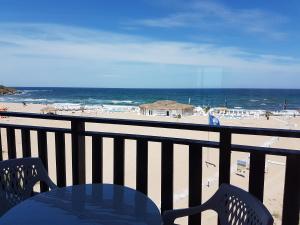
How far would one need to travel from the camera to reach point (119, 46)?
21766mm

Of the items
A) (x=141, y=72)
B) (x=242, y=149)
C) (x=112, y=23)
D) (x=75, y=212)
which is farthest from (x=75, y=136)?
(x=141, y=72)

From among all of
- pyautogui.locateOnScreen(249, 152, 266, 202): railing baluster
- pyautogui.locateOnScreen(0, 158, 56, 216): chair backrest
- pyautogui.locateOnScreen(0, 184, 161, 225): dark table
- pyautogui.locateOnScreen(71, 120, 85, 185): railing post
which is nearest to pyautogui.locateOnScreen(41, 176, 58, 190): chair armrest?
pyautogui.locateOnScreen(0, 158, 56, 216): chair backrest

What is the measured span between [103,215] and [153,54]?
22.3 meters

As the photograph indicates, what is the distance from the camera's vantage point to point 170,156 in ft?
6.30

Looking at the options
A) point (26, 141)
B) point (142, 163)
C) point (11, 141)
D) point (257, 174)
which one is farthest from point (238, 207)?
point (11, 141)

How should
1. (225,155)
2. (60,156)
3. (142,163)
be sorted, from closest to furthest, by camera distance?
1. (225,155)
2. (142,163)
3. (60,156)

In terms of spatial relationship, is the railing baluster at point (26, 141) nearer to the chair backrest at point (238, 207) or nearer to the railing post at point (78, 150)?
the railing post at point (78, 150)

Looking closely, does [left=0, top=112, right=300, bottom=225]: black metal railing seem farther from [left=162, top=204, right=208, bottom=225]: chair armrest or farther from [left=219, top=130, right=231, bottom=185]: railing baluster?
[left=162, top=204, right=208, bottom=225]: chair armrest

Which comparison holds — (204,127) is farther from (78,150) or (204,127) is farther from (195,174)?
(78,150)

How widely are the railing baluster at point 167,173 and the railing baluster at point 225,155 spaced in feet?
1.10

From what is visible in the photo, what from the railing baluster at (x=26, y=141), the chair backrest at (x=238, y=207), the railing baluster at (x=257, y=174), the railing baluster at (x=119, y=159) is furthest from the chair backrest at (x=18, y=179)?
the railing baluster at (x=257, y=174)

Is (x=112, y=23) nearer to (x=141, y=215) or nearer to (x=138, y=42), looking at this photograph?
(x=138, y=42)

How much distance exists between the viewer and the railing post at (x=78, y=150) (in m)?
2.18

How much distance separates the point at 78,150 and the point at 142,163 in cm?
55
